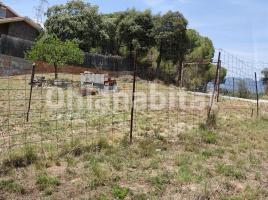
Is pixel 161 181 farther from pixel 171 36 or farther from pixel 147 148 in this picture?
pixel 171 36

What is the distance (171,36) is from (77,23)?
6.66m

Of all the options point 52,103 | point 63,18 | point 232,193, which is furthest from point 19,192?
point 63,18

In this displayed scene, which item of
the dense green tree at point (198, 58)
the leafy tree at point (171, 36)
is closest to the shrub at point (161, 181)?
the dense green tree at point (198, 58)

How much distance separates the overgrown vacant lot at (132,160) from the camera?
4.62 meters

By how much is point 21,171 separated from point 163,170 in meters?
1.96

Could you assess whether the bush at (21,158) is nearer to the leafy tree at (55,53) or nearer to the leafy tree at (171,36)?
the leafy tree at (55,53)

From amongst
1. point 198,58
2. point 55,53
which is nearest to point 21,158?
point 55,53

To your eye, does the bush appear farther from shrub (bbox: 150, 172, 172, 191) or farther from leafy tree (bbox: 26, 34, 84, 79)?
leafy tree (bbox: 26, 34, 84, 79)

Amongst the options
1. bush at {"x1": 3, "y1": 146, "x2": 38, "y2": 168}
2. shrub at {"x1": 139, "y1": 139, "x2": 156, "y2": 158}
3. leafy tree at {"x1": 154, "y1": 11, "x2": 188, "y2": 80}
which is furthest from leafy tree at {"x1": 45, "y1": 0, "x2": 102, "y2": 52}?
bush at {"x1": 3, "y1": 146, "x2": 38, "y2": 168}

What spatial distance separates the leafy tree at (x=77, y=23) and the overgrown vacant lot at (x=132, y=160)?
18.0m

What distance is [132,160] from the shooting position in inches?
229

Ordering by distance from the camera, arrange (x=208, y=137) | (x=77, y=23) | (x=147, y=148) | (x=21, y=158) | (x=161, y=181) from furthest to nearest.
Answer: (x=77, y=23)
(x=208, y=137)
(x=147, y=148)
(x=21, y=158)
(x=161, y=181)

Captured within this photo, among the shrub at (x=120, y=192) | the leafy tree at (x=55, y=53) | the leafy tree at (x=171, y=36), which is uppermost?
the leafy tree at (x=171, y=36)

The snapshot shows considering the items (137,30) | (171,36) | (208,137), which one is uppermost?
(137,30)
